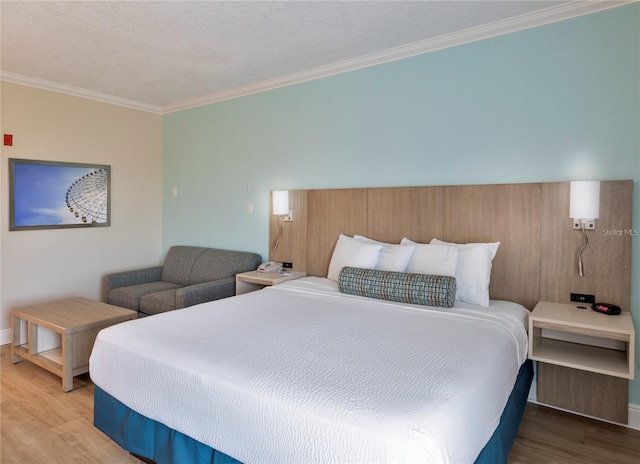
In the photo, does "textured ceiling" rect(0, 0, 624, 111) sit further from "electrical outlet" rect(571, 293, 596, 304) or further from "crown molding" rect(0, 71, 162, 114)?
"electrical outlet" rect(571, 293, 596, 304)

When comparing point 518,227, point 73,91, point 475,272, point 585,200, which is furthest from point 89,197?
point 585,200

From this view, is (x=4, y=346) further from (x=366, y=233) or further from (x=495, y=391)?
(x=495, y=391)

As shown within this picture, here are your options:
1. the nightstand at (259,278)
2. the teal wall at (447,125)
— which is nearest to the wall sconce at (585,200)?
the teal wall at (447,125)

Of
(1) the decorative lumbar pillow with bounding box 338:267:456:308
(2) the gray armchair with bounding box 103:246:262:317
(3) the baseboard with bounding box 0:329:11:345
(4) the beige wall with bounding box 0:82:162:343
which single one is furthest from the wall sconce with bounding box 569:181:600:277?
(3) the baseboard with bounding box 0:329:11:345

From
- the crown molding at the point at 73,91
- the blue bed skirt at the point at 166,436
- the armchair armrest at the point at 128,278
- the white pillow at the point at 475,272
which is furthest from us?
the armchair armrest at the point at 128,278

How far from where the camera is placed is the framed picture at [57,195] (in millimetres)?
3912

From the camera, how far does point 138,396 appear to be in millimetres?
1820

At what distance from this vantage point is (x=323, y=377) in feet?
4.90

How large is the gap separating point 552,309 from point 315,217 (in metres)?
2.08

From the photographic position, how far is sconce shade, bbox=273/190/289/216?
3848 millimetres

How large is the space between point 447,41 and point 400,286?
189cm

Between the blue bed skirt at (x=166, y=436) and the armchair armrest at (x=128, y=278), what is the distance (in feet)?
7.44

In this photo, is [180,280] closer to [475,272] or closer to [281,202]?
[281,202]

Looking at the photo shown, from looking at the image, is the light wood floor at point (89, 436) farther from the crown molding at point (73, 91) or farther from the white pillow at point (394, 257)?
the crown molding at point (73, 91)
